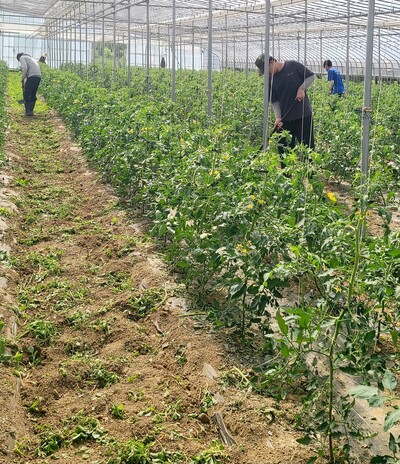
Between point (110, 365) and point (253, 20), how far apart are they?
73.7 ft

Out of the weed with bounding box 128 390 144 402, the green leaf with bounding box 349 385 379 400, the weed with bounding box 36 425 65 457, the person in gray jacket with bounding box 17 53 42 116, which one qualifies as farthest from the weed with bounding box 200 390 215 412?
the person in gray jacket with bounding box 17 53 42 116

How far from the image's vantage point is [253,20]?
24625mm

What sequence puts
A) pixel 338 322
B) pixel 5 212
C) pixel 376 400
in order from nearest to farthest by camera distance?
pixel 376 400 → pixel 338 322 → pixel 5 212

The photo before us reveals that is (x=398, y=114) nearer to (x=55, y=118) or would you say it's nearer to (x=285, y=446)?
(x=285, y=446)

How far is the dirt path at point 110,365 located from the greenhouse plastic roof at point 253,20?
239 inches

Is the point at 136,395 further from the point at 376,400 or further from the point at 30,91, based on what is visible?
the point at 30,91

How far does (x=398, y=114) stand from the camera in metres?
9.73

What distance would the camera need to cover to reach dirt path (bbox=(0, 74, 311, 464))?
10.5ft

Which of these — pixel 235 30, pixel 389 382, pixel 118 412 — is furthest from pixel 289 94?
pixel 235 30

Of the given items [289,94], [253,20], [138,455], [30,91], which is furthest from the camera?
[253,20]

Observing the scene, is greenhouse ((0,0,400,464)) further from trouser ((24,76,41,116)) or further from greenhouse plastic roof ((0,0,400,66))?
trouser ((24,76,41,116))

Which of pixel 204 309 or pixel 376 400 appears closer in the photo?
pixel 376 400

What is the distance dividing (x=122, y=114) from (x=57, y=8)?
22309 mm

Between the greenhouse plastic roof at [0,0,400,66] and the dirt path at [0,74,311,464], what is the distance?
6063mm
